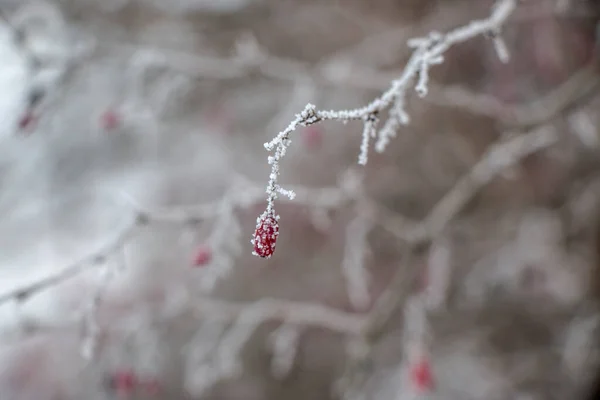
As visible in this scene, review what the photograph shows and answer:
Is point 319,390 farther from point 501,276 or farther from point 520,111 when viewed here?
point 520,111

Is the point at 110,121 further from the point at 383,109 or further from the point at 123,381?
the point at 383,109

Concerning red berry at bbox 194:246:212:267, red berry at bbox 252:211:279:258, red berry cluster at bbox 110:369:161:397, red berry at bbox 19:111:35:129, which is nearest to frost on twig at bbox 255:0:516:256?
red berry at bbox 252:211:279:258

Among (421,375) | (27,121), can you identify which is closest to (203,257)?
(27,121)

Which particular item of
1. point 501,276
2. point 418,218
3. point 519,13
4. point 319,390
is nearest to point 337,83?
point 519,13

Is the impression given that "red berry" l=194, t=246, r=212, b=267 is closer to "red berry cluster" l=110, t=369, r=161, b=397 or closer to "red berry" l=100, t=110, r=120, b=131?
"red berry" l=100, t=110, r=120, b=131

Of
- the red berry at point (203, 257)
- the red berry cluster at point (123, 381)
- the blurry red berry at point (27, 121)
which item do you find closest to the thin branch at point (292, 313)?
the red berry cluster at point (123, 381)
